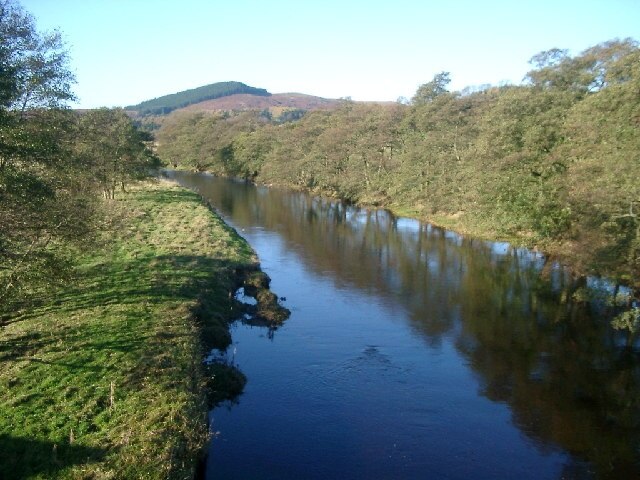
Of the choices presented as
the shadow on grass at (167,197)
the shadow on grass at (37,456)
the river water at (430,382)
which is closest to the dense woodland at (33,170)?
the shadow on grass at (37,456)

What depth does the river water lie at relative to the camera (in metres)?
18.2

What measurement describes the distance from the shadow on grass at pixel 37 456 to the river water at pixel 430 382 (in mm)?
3946

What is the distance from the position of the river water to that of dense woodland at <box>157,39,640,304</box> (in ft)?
15.7

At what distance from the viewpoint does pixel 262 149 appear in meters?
115

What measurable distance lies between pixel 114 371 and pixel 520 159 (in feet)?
113

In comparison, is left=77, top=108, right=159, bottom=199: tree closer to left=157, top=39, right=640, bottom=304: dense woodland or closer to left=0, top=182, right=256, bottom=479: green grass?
left=0, top=182, right=256, bottom=479: green grass

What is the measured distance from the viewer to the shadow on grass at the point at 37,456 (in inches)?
567

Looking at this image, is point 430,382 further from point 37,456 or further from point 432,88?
Result: point 432,88

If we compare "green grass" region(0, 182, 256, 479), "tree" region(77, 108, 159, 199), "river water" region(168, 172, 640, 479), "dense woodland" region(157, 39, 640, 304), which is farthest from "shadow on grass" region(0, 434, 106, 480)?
"tree" region(77, 108, 159, 199)

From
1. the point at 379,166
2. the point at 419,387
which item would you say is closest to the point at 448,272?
the point at 419,387

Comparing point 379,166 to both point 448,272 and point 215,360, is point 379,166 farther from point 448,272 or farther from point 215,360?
point 215,360

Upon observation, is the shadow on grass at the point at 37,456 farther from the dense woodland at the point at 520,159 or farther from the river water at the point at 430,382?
the dense woodland at the point at 520,159

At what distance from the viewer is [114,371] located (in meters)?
19.8

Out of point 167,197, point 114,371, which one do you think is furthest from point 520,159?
point 167,197
